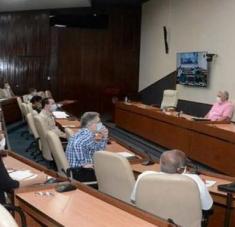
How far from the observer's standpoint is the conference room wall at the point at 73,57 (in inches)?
588

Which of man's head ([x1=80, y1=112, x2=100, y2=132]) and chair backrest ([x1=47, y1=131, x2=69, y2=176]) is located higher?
man's head ([x1=80, y1=112, x2=100, y2=132])

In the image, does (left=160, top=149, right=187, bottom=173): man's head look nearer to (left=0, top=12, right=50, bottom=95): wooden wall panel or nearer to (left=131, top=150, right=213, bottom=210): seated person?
(left=131, top=150, right=213, bottom=210): seated person

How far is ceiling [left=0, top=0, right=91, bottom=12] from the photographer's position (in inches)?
517

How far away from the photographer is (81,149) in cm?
449

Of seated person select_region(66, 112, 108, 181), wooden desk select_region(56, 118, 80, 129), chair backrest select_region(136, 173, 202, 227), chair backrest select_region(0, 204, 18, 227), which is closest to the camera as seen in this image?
chair backrest select_region(0, 204, 18, 227)

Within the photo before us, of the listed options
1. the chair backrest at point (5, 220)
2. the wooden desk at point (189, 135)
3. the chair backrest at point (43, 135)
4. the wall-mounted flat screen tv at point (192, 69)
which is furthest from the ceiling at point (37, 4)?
the chair backrest at point (5, 220)

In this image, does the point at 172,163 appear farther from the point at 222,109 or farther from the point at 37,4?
the point at 37,4

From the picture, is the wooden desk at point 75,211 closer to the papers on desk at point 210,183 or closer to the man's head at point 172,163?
the man's head at point 172,163

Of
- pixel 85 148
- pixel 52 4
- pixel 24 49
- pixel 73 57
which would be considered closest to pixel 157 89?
pixel 73 57

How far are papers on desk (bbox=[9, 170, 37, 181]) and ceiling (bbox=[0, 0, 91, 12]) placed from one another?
10122mm

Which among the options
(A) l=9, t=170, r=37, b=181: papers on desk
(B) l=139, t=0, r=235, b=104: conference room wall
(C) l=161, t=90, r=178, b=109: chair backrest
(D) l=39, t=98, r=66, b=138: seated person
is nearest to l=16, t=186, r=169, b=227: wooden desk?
(A) l=9, t=170, r=37, b=181: papers on desk

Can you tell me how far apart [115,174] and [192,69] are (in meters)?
8.10

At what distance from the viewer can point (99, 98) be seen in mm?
15359

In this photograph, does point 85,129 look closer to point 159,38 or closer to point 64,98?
point 159,38
